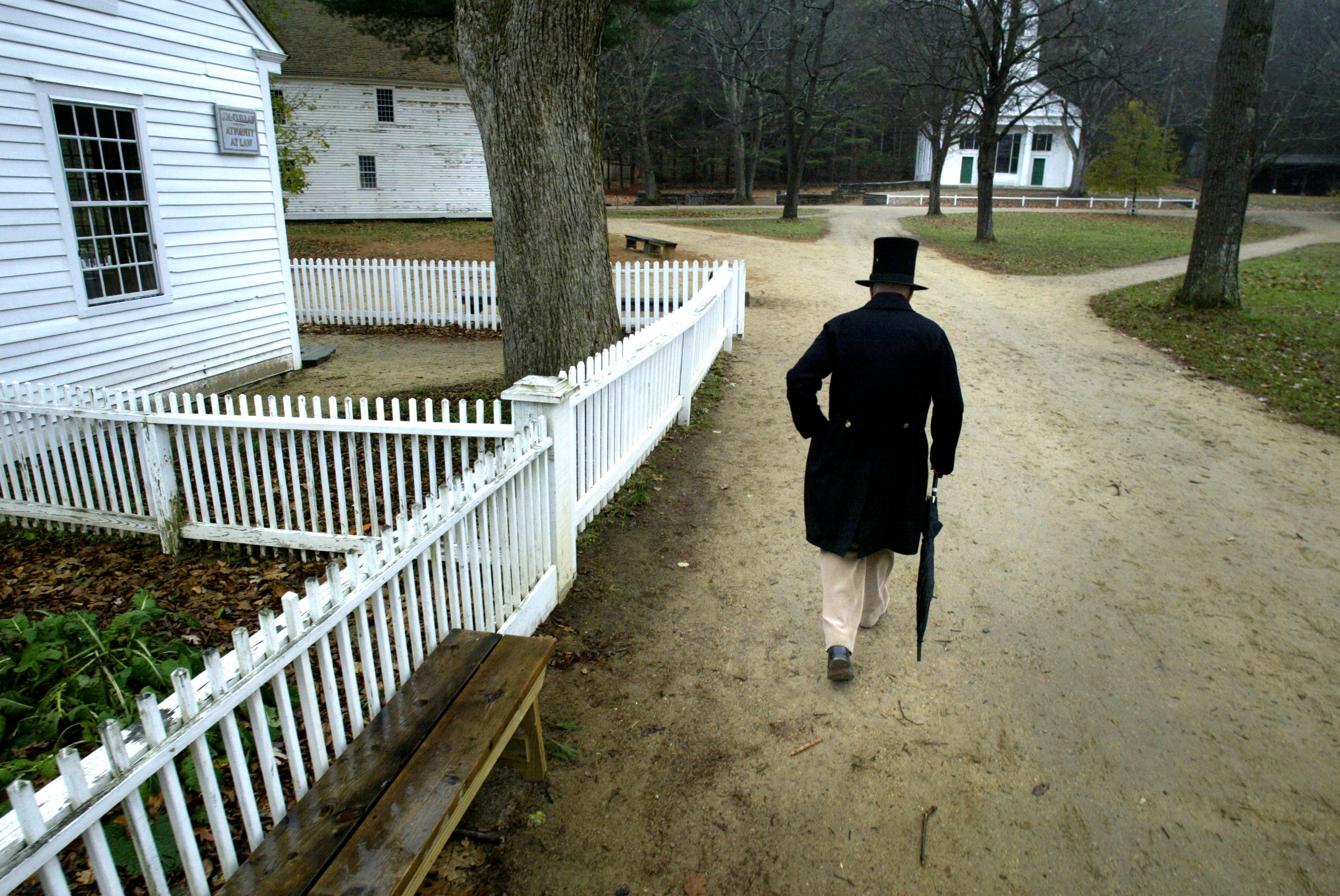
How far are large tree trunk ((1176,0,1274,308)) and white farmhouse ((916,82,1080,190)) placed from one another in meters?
46.4

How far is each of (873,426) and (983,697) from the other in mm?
1359

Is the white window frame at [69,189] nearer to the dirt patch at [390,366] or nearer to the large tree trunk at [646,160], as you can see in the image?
the dirt patch at [390,366]

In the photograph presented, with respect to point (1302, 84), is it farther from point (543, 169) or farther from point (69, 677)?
point (69, 677)

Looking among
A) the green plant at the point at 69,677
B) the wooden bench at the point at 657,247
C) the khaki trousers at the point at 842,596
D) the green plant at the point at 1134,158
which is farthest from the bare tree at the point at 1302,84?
the green plant at the point at 69,677

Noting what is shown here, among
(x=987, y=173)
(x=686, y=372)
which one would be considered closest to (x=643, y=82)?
(x=987, y=173)

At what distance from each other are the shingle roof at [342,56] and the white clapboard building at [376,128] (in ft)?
0.12

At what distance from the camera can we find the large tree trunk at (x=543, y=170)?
6.75 meters

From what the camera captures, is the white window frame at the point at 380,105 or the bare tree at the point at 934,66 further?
the bare tree at the point at 934,66

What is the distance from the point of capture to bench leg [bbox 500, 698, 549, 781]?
10.9ft

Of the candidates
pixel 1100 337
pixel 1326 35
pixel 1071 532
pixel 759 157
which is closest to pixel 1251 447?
pixel 1071 532

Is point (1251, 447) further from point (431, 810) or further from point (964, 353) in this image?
point (431, 810)

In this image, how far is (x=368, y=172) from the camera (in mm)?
30766

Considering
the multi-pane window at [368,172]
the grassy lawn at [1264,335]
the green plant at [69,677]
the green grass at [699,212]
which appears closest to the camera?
the green plant at [69,677]

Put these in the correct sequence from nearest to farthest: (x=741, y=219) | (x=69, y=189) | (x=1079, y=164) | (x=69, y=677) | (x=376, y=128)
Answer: (x=69, y=677), (x=69, y=189), (x=376, y=128), (x=741, y=219), (x=1079, y=164)
